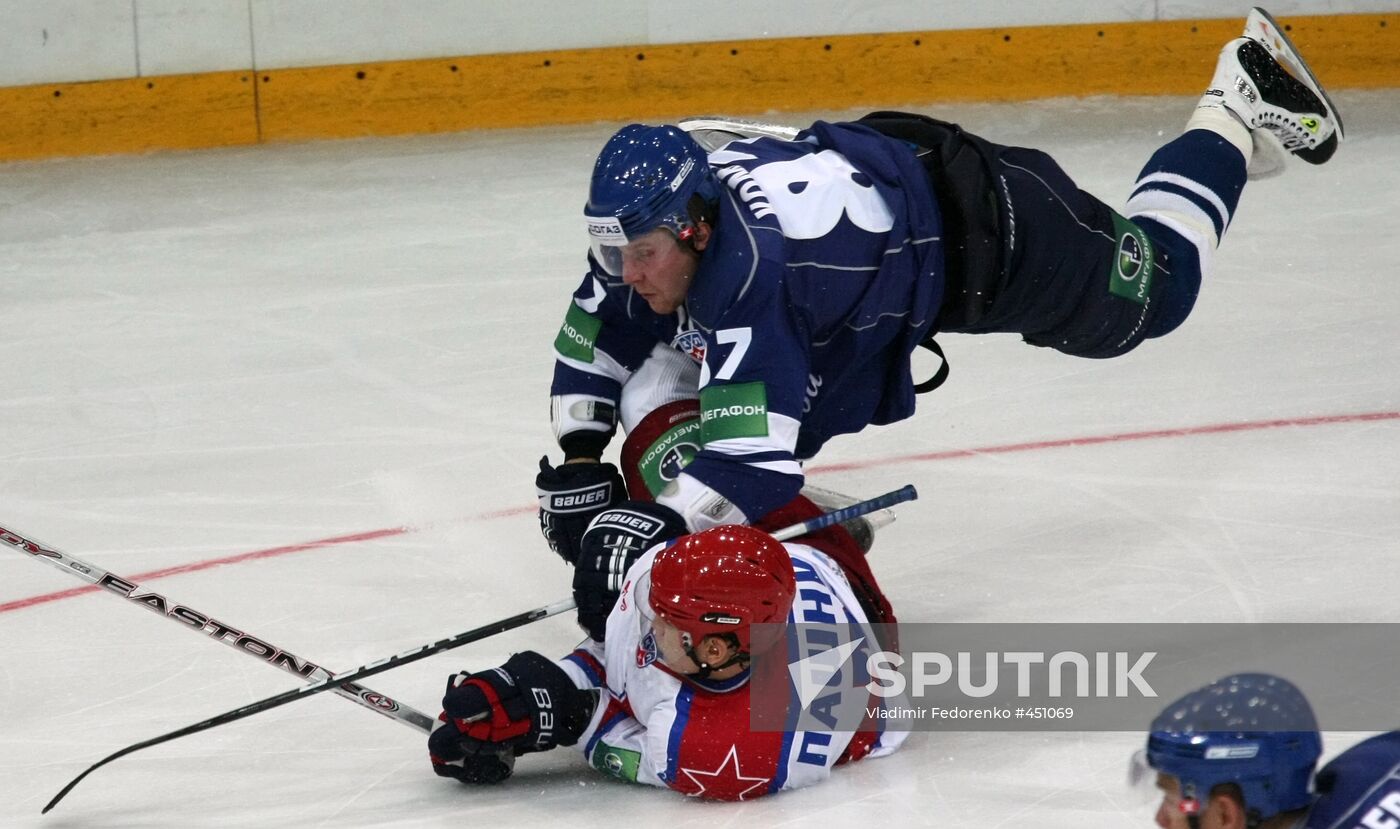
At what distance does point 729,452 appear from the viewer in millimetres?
2973

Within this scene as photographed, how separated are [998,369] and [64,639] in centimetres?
253

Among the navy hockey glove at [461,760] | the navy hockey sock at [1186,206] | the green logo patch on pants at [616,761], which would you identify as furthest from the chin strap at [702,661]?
the navy hockey sock at [1186,206]

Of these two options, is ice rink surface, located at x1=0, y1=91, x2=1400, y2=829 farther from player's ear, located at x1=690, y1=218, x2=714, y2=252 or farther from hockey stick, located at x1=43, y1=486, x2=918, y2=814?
player's ear, located at x1=690, y1=218, x2=714, y2=252

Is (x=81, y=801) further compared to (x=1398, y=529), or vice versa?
(x=1398, y=529)

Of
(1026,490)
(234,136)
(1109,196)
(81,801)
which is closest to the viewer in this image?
(81,801)

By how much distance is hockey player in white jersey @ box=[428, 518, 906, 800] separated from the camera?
2801mm

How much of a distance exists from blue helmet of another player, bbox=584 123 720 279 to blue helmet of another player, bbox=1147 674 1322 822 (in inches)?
51.7

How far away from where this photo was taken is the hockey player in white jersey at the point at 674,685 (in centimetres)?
280

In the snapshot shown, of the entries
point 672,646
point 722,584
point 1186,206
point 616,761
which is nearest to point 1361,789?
point 722,584

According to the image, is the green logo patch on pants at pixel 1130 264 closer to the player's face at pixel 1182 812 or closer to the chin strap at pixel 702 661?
the chin strap at pixel 702 661

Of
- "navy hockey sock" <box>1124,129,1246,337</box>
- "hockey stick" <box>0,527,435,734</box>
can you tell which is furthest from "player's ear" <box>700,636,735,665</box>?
"navy hockey sock" <box>1124,129,1246,337</box>

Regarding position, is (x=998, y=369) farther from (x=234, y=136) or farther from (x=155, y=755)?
(x=234, y=136)

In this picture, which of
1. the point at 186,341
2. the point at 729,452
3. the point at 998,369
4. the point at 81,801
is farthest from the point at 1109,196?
the point at 81,801

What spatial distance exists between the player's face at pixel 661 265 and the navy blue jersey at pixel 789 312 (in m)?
0.03
